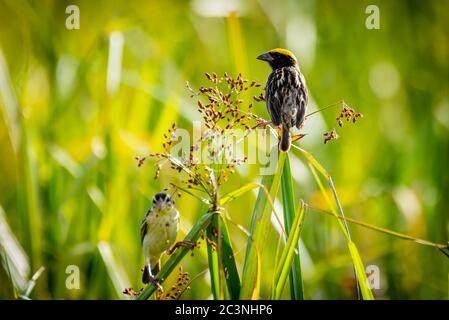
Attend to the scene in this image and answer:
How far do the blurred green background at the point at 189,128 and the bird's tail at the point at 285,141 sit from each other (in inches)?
39.4

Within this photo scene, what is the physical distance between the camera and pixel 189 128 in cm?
395

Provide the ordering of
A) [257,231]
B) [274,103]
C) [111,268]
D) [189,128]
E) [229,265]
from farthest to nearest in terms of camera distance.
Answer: [189,128] → [111,268] → [274,103] → [229,265] → [257,231]

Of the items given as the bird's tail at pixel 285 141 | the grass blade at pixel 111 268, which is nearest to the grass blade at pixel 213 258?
the bird's tail at pixel 285 141

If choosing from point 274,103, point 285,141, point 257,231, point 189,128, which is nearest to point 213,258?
point 257,231

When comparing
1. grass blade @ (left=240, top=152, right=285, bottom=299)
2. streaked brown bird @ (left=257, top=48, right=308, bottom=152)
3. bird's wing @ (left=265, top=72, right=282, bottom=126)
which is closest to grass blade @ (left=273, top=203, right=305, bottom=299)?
grass blade @ (left=240, top=152, right=285, bottom=299)

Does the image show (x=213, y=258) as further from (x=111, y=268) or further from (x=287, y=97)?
(x=111, y=268)

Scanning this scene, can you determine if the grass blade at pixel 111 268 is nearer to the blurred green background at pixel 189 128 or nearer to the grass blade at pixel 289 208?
the blurred green background at pixel 189 128

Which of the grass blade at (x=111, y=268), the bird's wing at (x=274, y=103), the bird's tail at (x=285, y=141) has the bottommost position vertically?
the grass blade at (x=111, y=268)

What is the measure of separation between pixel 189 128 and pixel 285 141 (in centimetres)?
190

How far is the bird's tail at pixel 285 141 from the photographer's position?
2031mm

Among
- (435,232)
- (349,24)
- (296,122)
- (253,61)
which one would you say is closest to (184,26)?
(253,61)

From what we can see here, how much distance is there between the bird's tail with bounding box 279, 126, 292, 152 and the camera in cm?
203

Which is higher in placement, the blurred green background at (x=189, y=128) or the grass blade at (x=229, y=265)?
the blurred green background at (x=189, y=128)
